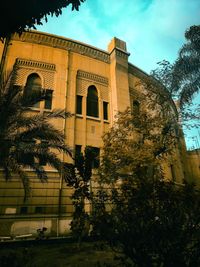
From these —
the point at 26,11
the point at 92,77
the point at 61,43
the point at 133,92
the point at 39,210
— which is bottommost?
the point at 39,210

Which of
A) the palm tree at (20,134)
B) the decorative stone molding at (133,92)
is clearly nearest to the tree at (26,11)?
the palm tree at (20,134)

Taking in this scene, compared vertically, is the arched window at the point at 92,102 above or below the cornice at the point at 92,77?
below

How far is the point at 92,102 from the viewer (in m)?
16.7

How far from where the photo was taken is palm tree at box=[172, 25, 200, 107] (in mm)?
12984

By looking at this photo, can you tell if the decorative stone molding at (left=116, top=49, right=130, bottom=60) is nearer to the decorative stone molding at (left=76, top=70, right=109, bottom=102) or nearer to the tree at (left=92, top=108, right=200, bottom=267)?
the decorative stone molding at (left=76, top=70, right=109, bottom=102)

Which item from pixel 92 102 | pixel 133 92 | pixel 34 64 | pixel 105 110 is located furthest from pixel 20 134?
pixel 133 92

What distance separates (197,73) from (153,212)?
11.9 meters

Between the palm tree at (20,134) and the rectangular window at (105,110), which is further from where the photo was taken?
the rectangular window at (105,110)

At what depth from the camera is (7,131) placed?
334 inches

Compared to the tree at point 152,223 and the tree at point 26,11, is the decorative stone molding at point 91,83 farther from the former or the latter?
the tree at point 152,223

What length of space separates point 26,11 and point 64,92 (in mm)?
11226

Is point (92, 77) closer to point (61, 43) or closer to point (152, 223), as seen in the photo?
point (61, 43)

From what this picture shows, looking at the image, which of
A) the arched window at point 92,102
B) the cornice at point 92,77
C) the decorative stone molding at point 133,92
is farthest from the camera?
the decorative stone molding at point 133,92

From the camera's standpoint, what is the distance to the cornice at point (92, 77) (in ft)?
54.8
